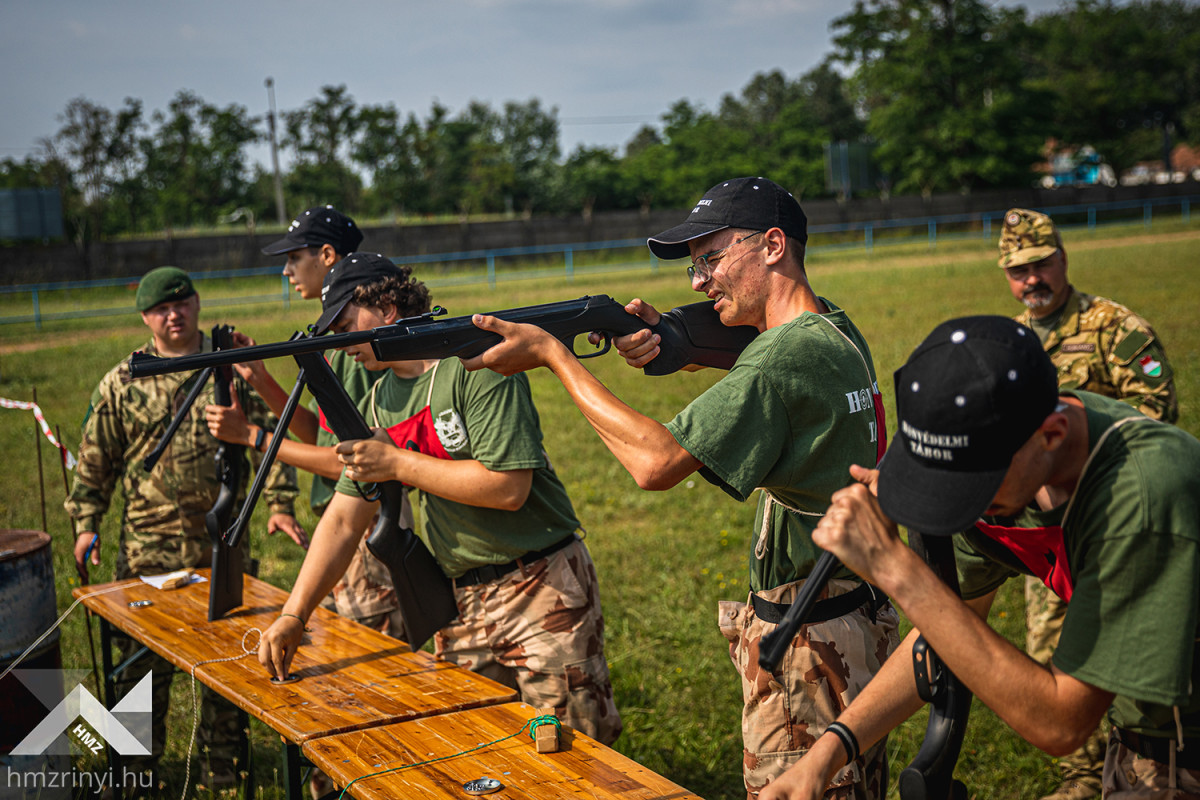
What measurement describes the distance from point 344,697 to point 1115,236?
3542 centimetres

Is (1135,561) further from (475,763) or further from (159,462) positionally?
(159,462)

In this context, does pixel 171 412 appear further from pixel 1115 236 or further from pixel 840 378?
pixel 1115 236

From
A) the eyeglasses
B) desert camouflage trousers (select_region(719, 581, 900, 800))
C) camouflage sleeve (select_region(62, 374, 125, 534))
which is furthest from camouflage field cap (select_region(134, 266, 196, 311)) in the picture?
desert camouflage trousers (select_region(719, 581, 900, 800))

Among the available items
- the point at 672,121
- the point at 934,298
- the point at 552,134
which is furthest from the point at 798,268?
the point at 552,134

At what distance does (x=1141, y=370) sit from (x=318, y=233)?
169 inches

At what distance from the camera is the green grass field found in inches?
191

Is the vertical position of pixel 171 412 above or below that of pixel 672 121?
below

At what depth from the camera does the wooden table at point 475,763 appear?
2641 millimetres

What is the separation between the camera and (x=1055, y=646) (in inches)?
170

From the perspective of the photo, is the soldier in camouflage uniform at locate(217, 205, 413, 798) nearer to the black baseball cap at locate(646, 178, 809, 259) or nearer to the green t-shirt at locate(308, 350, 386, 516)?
the green t-shirt at locate(308, 350, 386, 516)

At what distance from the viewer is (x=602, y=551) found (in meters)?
7.69

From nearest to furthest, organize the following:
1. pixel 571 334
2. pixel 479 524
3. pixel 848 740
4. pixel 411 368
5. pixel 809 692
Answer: pixel 848 740, pixel 809 692, pixel 571 334, pixel 479 524, pixel 411 368

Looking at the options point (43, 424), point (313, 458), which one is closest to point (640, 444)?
point (313, 458)

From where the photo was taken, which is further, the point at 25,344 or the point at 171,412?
the point at 25,344
